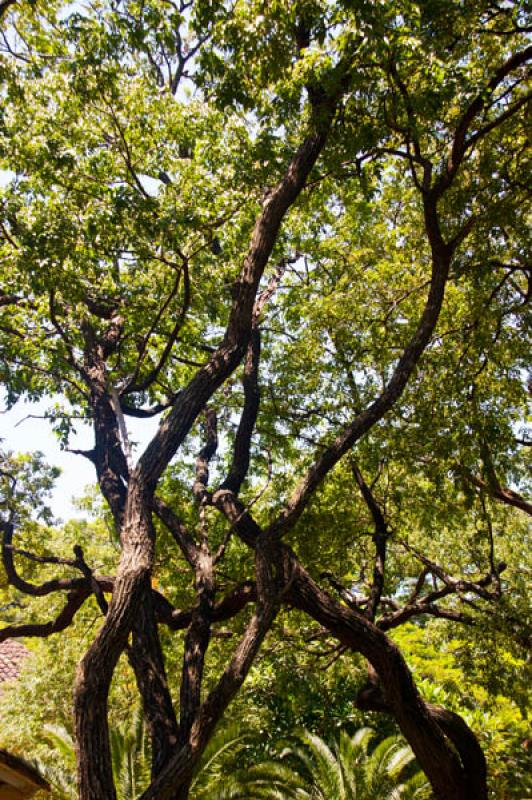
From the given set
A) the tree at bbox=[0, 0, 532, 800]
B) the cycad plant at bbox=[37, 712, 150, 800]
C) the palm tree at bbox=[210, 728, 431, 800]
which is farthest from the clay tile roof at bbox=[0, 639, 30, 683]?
the tree at bbox=[0, 0, 532, 800]

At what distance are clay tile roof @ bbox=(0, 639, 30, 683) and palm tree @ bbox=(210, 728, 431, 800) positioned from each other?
871 cm

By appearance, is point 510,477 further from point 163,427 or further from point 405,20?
point 405,20

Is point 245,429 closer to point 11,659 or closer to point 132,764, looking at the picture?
point 132,764

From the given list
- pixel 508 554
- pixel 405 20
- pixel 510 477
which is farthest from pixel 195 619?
pixel 508 554

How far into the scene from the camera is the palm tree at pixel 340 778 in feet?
31.8

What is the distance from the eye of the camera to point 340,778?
9.85 m

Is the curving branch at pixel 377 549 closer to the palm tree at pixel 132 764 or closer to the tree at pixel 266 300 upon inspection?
the tree at pixel 266 300

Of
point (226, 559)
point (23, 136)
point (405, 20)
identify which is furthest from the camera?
point (226, 559)

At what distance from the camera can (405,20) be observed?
5.21 meters

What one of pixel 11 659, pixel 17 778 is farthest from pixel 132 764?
pixel 11 659

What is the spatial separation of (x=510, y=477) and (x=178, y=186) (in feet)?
20.1

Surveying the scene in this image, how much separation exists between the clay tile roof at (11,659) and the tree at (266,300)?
31.5 ft

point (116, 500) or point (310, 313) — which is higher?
point (310, 313)

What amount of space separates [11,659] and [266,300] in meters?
14.5
